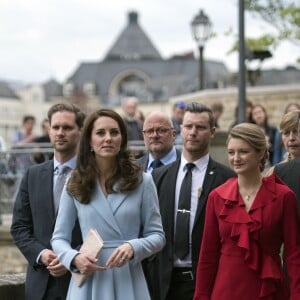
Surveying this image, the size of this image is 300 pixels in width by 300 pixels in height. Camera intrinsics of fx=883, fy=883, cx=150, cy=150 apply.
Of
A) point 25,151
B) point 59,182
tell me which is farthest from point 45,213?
point 25,151

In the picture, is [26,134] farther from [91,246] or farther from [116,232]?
[91,246]

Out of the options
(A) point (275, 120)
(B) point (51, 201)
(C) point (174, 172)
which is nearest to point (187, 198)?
(C) point (174, 172)

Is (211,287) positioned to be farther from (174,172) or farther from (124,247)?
(174,172)

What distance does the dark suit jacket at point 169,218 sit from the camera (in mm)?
5789

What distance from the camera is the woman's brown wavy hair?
504cm

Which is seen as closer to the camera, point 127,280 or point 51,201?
point 127,280

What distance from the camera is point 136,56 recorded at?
124 metres

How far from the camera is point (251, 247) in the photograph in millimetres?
4781

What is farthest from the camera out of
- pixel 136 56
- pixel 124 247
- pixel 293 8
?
pixel 136 56

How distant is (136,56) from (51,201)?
119m

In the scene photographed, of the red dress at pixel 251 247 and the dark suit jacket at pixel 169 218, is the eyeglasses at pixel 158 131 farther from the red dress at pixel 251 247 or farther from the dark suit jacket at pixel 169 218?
the red dress at pixel 251 247

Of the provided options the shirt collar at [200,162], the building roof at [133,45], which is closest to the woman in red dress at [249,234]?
the shirt collar at [200,162]

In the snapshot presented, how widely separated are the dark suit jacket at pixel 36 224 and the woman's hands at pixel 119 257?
2.75 ft

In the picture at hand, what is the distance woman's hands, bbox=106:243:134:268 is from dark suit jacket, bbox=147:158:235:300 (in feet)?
3.41
